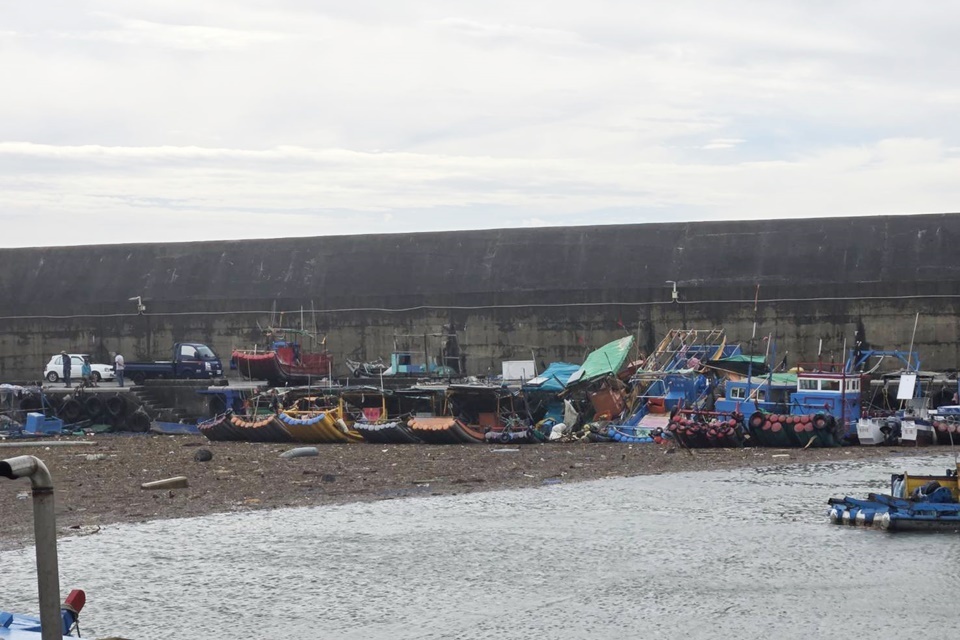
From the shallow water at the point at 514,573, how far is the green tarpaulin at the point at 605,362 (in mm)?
12445

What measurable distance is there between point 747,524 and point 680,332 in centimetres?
1807

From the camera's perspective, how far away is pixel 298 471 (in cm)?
2380

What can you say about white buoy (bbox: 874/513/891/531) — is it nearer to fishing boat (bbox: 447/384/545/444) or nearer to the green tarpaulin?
fishing boat (bbox: 447/384/545/444)

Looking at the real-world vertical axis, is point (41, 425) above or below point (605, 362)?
below

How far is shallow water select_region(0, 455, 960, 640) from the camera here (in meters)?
12.5

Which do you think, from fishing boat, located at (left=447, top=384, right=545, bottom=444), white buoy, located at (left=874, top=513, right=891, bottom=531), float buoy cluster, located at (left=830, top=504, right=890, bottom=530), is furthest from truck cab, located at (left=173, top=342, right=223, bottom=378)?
white buoy, located at (left=874, top=513, right=891, bottom=531)

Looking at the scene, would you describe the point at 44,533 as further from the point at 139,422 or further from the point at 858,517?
the point at 139,422

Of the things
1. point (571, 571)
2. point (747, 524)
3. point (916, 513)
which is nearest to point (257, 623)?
point (571, 571)

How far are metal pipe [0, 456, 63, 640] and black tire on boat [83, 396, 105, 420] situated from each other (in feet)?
97.4

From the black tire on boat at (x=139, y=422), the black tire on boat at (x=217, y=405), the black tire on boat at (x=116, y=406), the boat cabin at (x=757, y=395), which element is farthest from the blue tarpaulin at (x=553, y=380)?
the black tire on boat at (x=116, y=406)

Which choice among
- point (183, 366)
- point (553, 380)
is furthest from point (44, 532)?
point (183, 366)

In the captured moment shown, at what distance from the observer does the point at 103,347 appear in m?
42.5

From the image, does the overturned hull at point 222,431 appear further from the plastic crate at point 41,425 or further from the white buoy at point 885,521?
the white buoy at point 885,521

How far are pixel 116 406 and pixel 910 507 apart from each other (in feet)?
82.2
